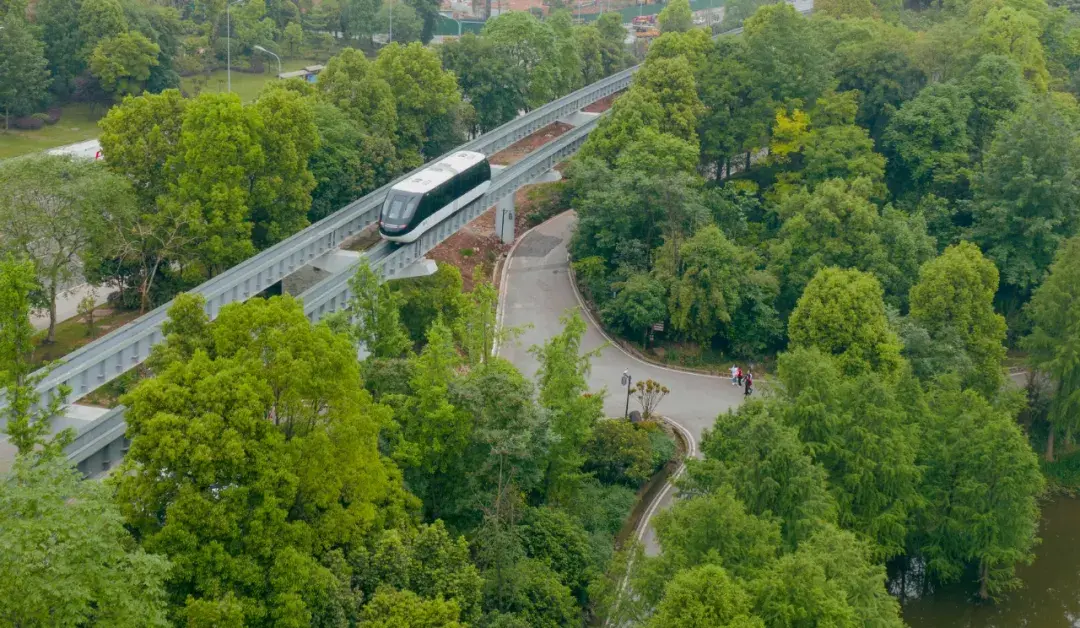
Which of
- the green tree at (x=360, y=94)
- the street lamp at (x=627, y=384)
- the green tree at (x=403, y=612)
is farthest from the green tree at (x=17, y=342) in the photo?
the green tree at (x=360, y=94)

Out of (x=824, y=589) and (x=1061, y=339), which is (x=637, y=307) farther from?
(x=824, y=589)

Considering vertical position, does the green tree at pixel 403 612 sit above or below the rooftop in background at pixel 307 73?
above

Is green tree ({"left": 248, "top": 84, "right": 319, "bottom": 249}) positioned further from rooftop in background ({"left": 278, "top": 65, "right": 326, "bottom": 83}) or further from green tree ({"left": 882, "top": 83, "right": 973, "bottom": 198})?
rooftop in background ({"left": 278, "top": 65, "right": 326, "bottom": 83})

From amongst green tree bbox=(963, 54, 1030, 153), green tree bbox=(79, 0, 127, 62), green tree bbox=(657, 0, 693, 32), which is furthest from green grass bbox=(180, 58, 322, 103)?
green tree bbox=(963, 54, 1030, 153)

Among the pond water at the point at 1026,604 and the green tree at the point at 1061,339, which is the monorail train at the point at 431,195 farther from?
the green tree at the point at 1061,339

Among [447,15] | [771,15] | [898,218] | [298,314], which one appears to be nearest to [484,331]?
[298,314]

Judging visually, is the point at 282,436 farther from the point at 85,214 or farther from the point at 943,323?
the point at 943,323
